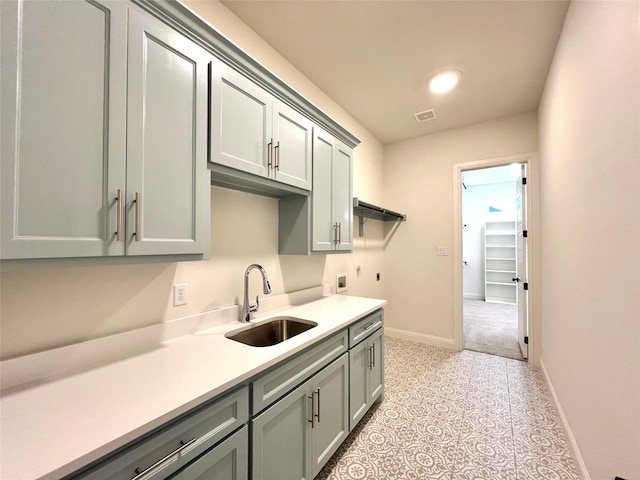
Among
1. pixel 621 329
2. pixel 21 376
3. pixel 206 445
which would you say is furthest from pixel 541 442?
pixel 21 376

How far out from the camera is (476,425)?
196 centimetres

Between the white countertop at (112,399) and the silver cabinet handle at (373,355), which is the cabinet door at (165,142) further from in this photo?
the silver cabinet handle at (373,355)

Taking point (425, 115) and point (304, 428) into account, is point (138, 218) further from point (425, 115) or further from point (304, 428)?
point (425, 115)

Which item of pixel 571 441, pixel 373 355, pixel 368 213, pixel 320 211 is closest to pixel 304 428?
pixel 373 355

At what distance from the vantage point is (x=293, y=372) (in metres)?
1.28

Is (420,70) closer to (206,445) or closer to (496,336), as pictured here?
(206,445)

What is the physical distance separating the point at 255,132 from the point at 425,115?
2370 millimetres

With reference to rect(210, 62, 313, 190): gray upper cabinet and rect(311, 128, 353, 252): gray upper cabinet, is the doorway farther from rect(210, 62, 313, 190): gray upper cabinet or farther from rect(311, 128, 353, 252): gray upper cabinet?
rect(210, 62, 313, 190): gray upper cabinet

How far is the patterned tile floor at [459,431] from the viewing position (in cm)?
158

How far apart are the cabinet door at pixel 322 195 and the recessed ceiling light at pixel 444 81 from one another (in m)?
1.18

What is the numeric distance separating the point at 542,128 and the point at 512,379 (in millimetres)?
2511

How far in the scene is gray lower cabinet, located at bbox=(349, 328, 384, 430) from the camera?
70.0 inches

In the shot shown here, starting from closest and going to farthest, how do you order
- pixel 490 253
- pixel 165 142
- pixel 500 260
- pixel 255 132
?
pixel 165 142
pixel 255 132
pixel 500 260
pixel 490 253

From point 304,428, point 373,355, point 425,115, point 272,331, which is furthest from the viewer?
point 425,115
